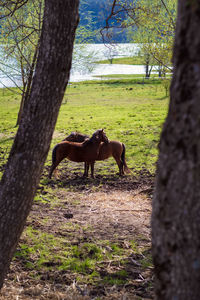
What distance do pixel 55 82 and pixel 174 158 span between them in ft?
6.04

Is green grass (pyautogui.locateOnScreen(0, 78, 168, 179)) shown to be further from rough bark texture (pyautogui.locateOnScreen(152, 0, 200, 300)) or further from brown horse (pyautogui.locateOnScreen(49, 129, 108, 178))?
rough bark texture (pyautogui.locateOnScreen(152, 0, 200, 300))

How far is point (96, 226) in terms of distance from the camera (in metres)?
6.62

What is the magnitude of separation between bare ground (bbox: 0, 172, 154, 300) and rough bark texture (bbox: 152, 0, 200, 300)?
2094 millimetres

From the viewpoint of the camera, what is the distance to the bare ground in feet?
14.5

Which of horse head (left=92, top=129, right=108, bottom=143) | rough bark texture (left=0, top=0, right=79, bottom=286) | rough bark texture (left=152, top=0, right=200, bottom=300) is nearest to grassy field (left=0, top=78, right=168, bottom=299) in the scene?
horse head (left=92, top=129, right=108, bottom=143)

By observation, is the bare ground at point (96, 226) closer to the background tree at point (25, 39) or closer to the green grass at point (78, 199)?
the green grass at point (78, 199)

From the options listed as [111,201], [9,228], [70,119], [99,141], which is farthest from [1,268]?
[70,119]

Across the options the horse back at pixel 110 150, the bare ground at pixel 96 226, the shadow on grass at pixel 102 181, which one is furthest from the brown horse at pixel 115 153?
the bare ground at pixel 96 226

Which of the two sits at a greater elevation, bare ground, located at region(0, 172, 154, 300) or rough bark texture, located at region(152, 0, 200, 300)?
rough bark texture, located at region(152, 0, 200, 300)

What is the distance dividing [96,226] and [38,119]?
3449mm

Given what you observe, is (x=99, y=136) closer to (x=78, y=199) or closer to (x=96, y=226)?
(x=78, y=199)

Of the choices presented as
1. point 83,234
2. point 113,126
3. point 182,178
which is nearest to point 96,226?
point 83,234

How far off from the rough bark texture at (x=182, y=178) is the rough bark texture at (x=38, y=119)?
1.60 m

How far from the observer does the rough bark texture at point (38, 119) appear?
365cm
